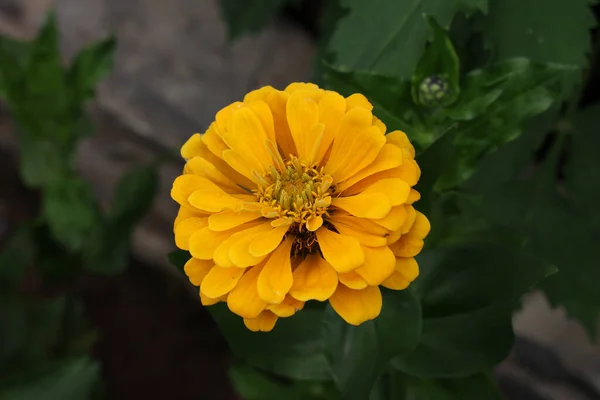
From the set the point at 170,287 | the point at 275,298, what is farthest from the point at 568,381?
the point at 170,287

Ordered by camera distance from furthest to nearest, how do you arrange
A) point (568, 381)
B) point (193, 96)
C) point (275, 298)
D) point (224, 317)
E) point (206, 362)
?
point (206, 362), point (193, 96), point (568, 381), point (224, 317), point (275, 298)

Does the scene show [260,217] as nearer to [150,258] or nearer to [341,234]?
[341,234]

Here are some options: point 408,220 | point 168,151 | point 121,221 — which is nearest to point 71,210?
point 121,221

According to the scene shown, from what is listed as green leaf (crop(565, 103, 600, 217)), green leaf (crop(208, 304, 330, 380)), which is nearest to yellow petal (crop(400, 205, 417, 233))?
green leaf (crop(208, 304, 330, 380))

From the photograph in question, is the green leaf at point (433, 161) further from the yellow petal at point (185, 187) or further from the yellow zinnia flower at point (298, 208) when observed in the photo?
the yellow petal at point (185, 187)

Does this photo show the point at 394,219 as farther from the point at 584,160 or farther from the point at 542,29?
the point at 584,160

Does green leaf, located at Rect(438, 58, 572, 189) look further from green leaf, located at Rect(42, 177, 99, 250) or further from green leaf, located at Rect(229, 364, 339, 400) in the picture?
green leaf, located at Rect(42, 177, 99, 250)
